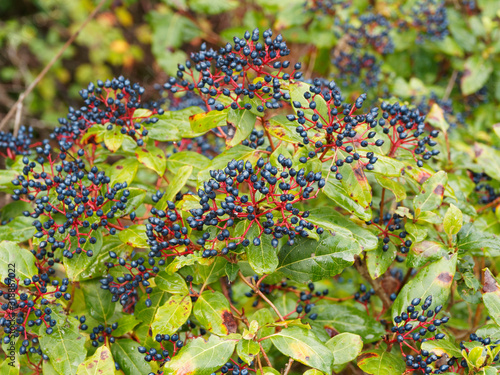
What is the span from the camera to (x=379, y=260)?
189cm

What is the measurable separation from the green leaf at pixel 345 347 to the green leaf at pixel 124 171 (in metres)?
1.11

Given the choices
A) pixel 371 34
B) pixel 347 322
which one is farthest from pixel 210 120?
pixel 371 34

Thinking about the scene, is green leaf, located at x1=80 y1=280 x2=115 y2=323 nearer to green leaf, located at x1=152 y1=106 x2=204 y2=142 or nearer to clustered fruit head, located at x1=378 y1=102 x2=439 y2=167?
green leaf, located at x1=152 y1=106 x2=204 y2=142

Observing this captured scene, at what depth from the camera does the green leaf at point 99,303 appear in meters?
1.91

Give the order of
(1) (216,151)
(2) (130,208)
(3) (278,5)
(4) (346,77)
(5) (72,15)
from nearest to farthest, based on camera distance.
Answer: (2) (130,208) < (1) (216,151) < (4) (346,77) < (3) (278,5) < (5) (72,15)

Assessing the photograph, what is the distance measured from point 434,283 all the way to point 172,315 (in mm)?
1040

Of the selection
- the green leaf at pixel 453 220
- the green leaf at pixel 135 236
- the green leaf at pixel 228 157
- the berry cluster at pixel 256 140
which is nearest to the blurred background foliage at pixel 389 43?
the berry cluster at pixel 256 140

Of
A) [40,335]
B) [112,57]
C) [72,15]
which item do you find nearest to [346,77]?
[40,335]

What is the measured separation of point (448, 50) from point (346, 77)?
3.24ft

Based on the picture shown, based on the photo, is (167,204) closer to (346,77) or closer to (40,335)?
(40,335)

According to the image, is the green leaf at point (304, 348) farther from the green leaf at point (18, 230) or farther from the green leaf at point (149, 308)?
the green leaf at point (18, 230)

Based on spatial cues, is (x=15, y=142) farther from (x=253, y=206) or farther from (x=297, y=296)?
(x=297, y=296)

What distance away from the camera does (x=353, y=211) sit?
1732 mm

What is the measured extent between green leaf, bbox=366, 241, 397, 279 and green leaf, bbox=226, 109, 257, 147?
751 mm
